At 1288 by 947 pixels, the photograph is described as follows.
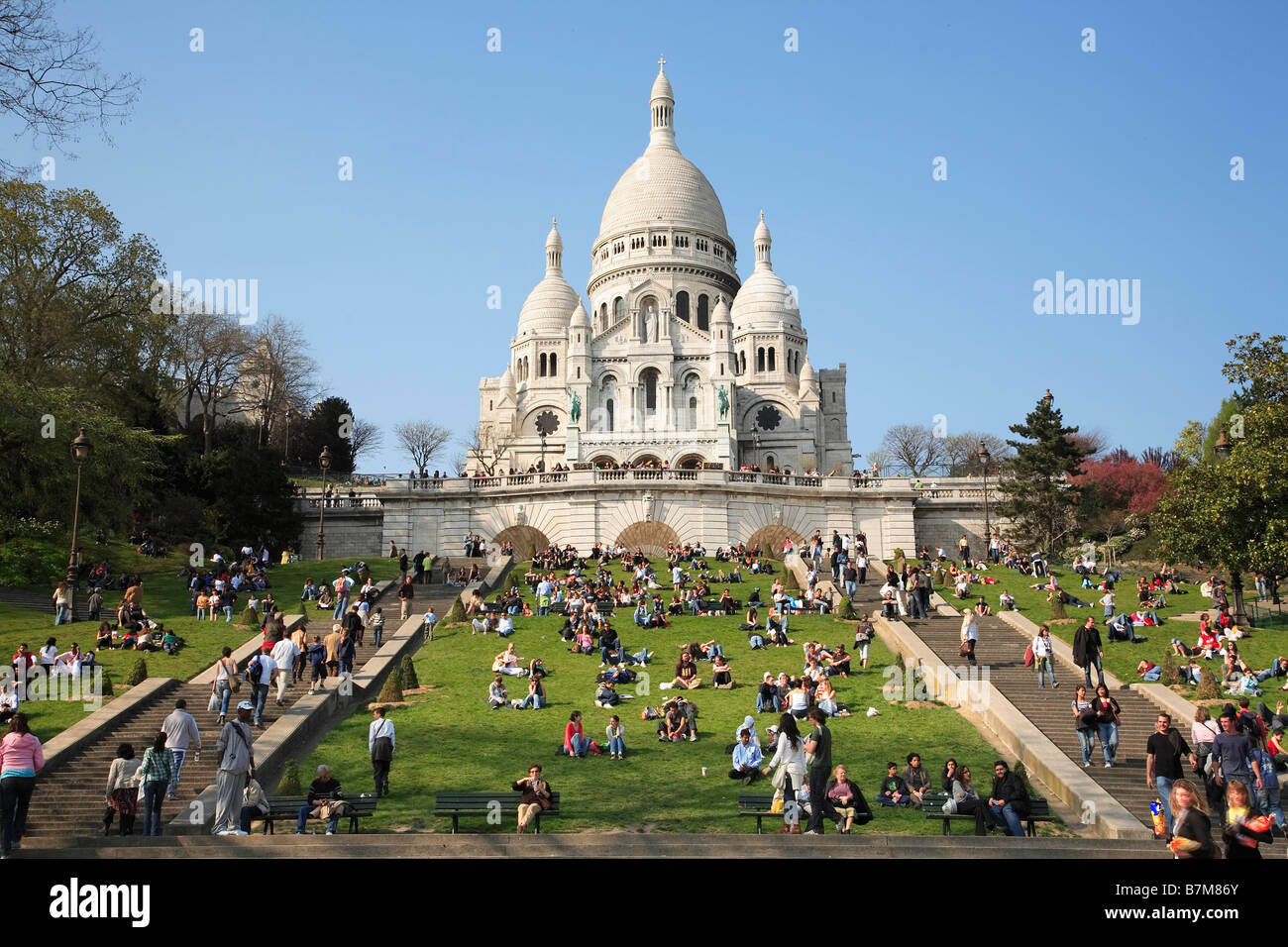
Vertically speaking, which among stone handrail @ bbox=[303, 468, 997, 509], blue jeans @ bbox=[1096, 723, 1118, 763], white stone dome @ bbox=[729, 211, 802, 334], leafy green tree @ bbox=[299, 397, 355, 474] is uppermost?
white stone dome @ bbox=[729, 211, 802, 334]

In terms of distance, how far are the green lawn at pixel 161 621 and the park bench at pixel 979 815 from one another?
1285 cm

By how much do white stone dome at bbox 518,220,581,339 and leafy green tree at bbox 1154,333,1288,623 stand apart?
201ft

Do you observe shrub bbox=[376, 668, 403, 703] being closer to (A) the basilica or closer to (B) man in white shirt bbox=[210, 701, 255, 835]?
(B) man in white shirt bbox=[210, 701, 255, 835]

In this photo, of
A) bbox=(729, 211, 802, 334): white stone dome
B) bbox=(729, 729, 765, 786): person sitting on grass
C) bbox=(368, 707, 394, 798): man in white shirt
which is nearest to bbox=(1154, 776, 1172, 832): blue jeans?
bbox=(729, 729, 765, 786): person sitting on grass

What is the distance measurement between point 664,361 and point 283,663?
5936 centimetres

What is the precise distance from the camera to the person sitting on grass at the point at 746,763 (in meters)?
16.6

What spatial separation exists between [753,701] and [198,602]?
13970 mm

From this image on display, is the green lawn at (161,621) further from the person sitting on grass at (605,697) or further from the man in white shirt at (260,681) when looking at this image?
the person sitting on grass at (605,697)

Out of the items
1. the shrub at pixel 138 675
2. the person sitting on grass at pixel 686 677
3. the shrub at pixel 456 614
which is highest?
the shrub at pixel 456 614

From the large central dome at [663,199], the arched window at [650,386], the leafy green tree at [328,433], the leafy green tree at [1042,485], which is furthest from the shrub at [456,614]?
the large central dome at [663,199]

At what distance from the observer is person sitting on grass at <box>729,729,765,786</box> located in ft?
54.4

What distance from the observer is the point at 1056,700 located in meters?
21.1
